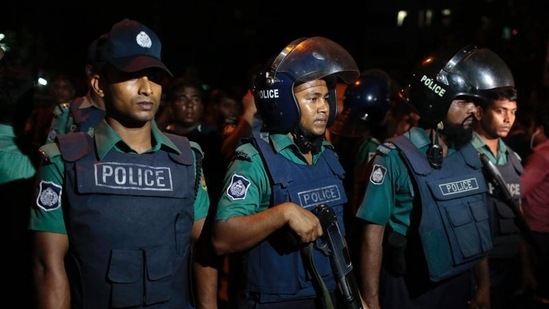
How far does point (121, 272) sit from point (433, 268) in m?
2.10

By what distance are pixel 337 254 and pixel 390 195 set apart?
2.82ft

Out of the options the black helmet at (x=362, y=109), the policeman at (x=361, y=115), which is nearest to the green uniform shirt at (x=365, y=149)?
the policeman at (x=361, y=115)

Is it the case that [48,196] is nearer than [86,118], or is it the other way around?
[48,196]

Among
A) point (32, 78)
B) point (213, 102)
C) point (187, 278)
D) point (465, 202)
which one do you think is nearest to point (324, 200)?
point (187, 278)

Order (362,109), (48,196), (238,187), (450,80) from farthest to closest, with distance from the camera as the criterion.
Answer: (362,109), (450,80), (238,187), (48,196)

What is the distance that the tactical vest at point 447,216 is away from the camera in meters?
4.13

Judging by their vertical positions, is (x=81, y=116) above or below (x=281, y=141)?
above

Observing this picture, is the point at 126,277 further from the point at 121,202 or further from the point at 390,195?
the point at 390,195

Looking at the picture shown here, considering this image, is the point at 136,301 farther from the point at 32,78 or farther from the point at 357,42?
the point at 357,42

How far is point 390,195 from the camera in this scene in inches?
165

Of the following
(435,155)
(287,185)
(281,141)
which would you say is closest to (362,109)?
(435,155)

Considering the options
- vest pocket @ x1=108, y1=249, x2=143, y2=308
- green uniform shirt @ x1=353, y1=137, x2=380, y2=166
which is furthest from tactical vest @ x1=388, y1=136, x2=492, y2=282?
green uniform shirt @ x1=353, y1=137, x2=380, y2=166

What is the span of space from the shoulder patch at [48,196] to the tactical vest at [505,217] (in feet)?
11.8

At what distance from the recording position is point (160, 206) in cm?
317
